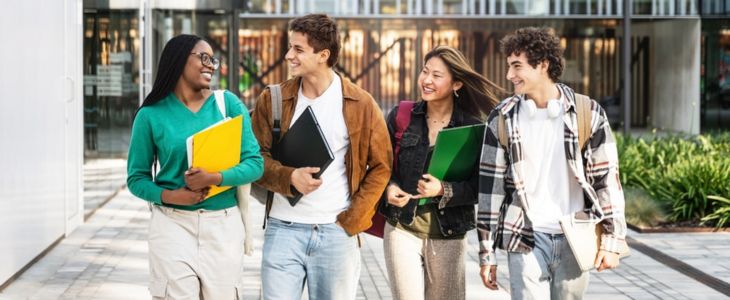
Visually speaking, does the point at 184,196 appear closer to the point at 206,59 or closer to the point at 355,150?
the point at 206,59

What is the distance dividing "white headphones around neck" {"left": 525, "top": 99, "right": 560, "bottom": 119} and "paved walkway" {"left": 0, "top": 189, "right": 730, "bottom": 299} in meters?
3.72

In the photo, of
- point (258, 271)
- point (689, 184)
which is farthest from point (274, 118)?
point (689, 184)

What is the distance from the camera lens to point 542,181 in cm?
520

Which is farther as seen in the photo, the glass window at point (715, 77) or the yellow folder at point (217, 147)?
the glass window at point (715, 77)

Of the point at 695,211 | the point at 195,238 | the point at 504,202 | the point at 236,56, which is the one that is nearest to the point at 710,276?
the point at 695,211

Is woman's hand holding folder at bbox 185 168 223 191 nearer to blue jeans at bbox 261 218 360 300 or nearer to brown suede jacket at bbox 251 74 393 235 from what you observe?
brown suede jacket at bbox 251 74 393 235

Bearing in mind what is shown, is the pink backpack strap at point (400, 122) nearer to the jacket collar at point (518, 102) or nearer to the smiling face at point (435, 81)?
the smiling face at point (435, 81)

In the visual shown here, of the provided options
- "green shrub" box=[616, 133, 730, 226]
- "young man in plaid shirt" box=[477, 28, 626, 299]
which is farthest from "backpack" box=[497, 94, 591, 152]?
"green shrub" box=[616, 133, 730, 226]

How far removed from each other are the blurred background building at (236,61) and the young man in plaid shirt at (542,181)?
15.9ft

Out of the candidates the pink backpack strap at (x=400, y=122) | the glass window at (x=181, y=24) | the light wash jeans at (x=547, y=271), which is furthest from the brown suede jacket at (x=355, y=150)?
the glass window at (x=181, y=24)

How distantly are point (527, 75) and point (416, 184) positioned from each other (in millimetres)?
811

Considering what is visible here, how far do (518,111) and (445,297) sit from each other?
108cm

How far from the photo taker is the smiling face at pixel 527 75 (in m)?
5.26

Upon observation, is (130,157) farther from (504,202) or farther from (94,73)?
(94,73)
